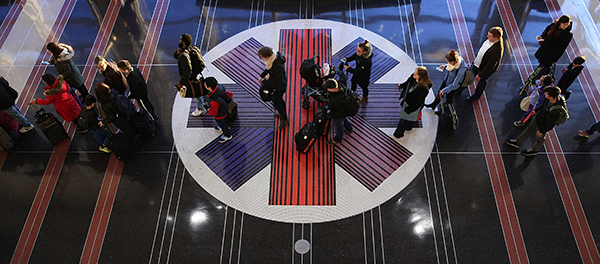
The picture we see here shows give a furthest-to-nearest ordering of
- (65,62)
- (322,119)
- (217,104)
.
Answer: (65,62)
(322,119)
(217,104)

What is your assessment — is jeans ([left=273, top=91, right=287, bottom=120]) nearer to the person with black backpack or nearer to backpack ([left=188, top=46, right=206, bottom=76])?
the person with black backpack

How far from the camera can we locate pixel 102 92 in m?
5.40

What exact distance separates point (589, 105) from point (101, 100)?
8592mm

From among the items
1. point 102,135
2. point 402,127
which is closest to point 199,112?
point 102,135

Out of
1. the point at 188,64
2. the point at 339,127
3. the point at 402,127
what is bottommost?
the point at 339,127

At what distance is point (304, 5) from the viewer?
930 centimetres

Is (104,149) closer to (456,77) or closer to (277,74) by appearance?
(277,74)

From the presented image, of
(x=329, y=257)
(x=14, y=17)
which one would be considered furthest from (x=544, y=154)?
(x=14, y=17)

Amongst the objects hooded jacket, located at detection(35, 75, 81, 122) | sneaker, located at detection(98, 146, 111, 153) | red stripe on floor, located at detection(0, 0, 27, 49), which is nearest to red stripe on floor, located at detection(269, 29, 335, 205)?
sneaker, located at detection(98, 146, 111, 153)

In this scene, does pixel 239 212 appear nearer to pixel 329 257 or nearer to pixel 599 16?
pixel 329 257

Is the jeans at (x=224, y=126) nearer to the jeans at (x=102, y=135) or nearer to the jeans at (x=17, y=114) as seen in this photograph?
the jeans at (x=102, y=135)

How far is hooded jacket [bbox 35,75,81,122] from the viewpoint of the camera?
593cm

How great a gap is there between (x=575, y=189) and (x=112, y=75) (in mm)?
7620

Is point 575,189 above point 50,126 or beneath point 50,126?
beneath
